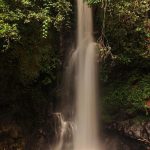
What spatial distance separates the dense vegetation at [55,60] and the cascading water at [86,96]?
1.40 ft

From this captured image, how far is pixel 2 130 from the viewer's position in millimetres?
10680

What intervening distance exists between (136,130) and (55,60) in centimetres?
348

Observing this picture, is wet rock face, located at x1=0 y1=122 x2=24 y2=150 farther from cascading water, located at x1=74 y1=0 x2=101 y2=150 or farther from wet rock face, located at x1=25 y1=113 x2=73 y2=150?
cascading water, located at x1=74 y1=0 x2=101 y2=150

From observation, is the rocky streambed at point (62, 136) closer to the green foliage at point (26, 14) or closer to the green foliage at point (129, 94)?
the green foliage at point (129, 94)

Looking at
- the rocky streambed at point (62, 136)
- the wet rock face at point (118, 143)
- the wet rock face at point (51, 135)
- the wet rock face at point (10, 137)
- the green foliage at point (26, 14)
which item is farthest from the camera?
the wet rock face at point (51, 135)

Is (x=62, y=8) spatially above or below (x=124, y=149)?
above

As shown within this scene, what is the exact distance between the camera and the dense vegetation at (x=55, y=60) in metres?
9.84

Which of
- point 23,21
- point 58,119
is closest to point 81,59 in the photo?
point 58,119

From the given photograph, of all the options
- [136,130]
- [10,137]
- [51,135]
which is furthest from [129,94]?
[10,137]

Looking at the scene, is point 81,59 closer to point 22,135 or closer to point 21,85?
point 21,85

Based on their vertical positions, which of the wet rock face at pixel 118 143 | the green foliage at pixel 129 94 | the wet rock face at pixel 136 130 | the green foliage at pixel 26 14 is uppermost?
the green foliage at pixel 26 14

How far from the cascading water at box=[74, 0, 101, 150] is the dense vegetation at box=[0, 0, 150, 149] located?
1.40 feet

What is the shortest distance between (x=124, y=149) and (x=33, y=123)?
2.94 m

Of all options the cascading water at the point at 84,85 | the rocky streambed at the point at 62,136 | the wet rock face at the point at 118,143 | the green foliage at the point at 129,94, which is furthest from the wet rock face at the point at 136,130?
the cascading water at the point at 84,85
